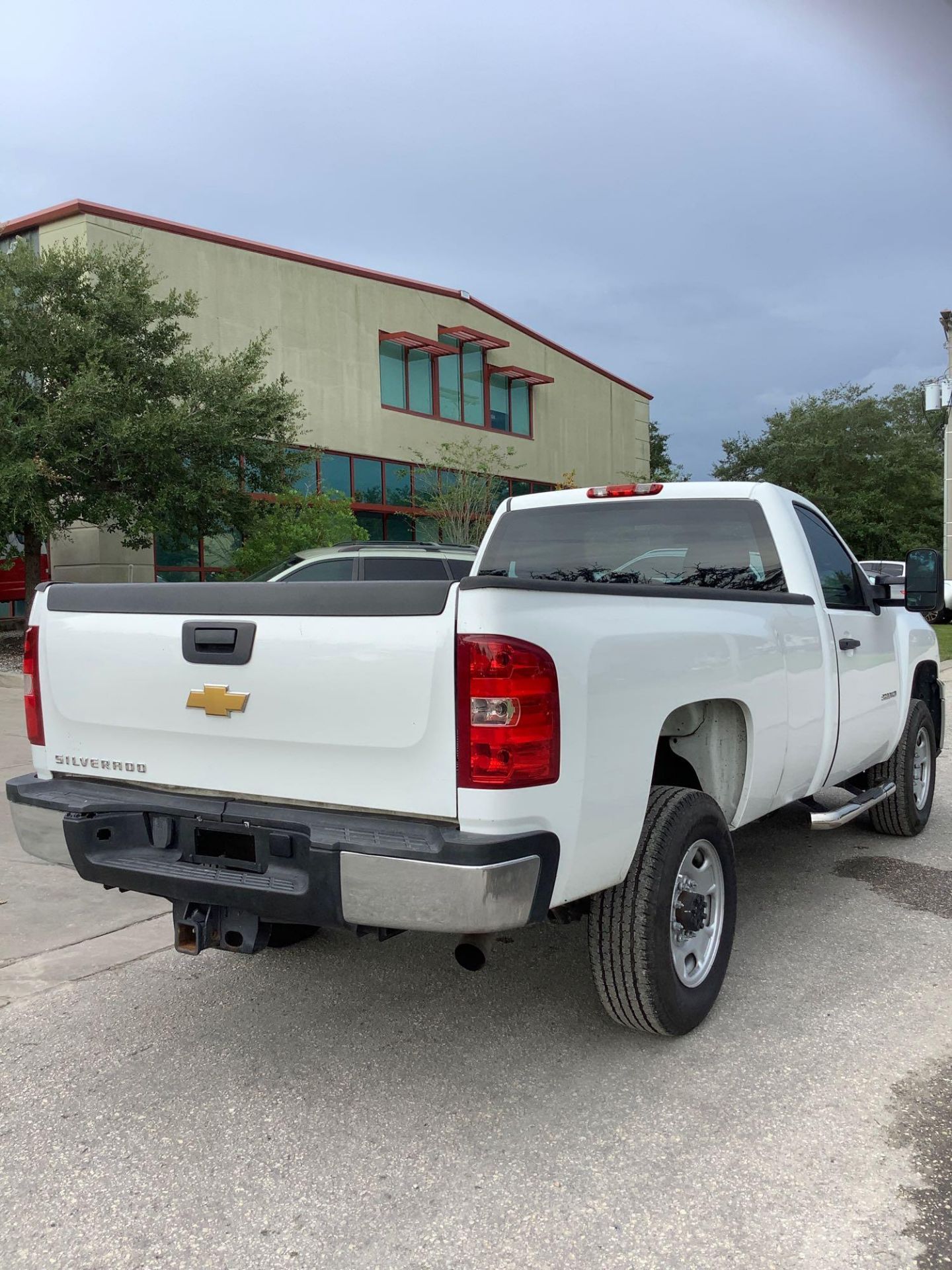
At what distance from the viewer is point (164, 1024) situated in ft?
12.3

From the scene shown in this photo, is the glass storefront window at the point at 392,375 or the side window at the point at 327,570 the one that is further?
the glass storefront window at the point at 392,375

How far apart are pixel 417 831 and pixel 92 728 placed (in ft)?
4.35

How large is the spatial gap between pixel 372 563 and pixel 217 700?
736 cm

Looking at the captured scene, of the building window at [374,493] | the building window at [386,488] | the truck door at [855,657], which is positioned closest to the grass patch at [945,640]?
the truck door at [855,657]

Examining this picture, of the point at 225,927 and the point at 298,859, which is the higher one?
the point at 298,859

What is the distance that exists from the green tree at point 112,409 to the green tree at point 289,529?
1.94 feet

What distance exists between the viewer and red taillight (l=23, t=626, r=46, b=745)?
3566mm

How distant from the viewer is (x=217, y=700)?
3139mm

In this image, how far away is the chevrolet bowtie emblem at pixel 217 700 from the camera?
310cm

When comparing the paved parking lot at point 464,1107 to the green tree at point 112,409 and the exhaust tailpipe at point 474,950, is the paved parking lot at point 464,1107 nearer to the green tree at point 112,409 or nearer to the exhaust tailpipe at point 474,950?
the exhaust tailpipe at point 474,950

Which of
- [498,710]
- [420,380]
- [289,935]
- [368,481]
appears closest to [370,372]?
[420,380]

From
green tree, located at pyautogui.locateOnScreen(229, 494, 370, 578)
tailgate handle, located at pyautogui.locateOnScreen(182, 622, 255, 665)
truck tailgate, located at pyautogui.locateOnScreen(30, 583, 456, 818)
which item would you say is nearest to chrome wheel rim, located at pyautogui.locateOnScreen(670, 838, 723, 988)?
truck tailgate, located at pyautogui.locateOnScreen(30, 583, 456, 818)

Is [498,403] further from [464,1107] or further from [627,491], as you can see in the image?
[464,1107]

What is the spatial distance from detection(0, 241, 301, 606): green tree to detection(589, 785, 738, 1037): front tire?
12.8 m
